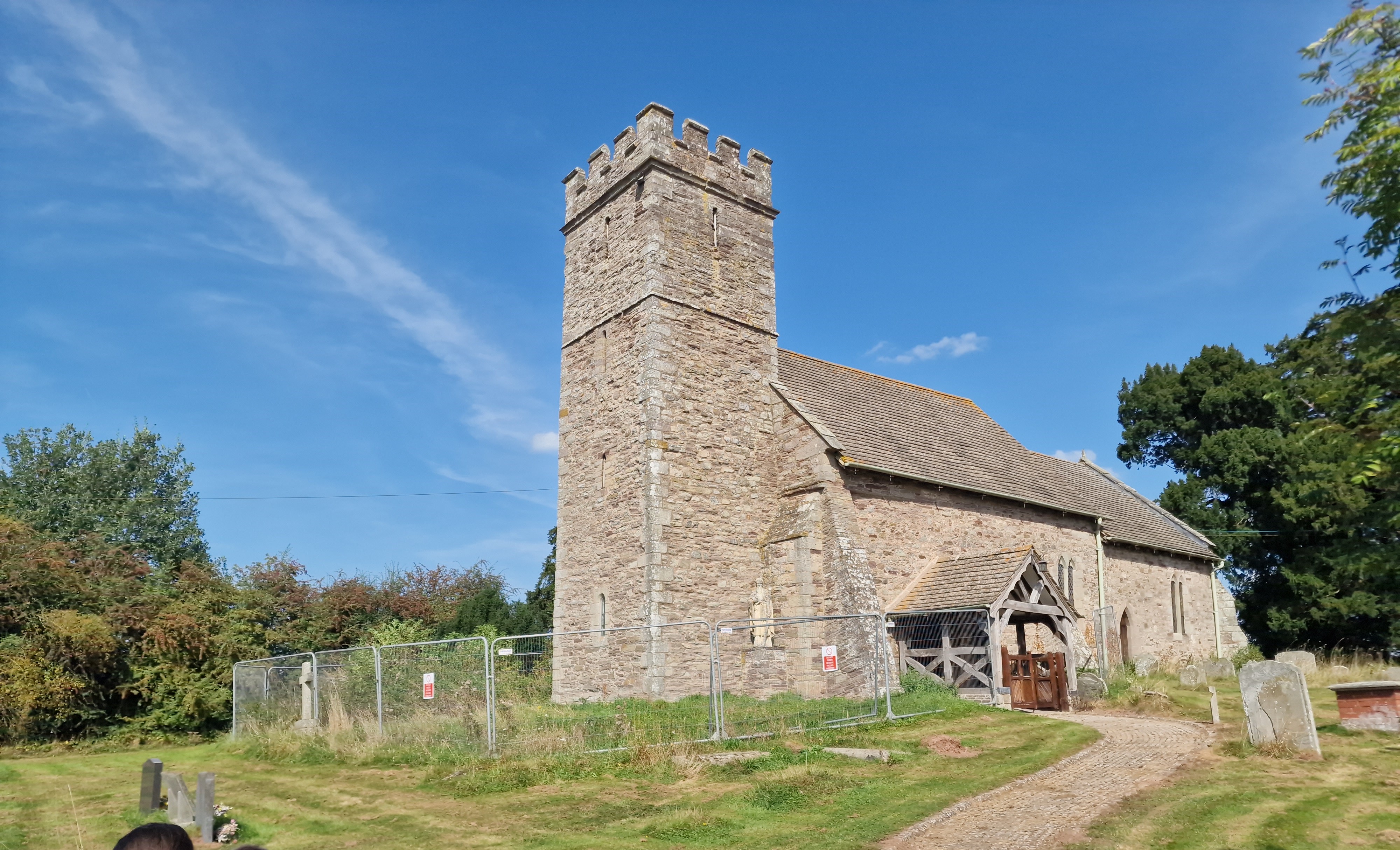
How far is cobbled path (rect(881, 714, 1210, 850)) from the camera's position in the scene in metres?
8.32

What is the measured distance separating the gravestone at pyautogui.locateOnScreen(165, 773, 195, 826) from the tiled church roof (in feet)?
42.5

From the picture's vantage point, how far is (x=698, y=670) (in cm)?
1811

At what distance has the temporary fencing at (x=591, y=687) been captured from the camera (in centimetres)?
1327

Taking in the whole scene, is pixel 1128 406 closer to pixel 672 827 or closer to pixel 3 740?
pixel 672 827

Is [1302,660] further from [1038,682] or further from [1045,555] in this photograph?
[1038,682]

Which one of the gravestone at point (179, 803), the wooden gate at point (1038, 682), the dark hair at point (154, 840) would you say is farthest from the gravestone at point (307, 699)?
the dark hair at point (154, 840)

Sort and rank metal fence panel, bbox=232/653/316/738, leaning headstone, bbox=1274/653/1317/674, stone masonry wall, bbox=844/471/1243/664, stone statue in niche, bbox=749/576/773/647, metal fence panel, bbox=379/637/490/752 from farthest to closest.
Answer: leaning headstone, bbox=1274/653/1317/674 → stone masonry wall, bbox=844/471/1243/664 → stone statue in niche, bbox=749/576/773/647 → metal fence panel, bbox=232/653/316/738 → metal fence panel, bbox=379/637/490/752

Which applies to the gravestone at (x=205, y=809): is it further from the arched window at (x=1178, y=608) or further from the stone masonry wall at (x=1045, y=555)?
the arched window at (x=1178, y=608)

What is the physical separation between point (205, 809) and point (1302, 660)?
25.4 m

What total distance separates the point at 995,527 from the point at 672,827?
52.0 feet

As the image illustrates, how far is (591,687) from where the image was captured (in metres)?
19.3

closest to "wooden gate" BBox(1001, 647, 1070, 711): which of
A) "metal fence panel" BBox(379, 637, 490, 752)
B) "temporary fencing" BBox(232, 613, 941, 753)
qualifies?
"temporary fencing" BBox(232, 613, 941, 753)

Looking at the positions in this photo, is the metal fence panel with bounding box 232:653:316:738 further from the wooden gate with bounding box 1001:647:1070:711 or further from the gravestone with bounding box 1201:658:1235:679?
the gravestone with bounding box 1201:658:1235:679

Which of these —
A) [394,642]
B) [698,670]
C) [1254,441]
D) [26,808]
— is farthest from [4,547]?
[1254,441]
